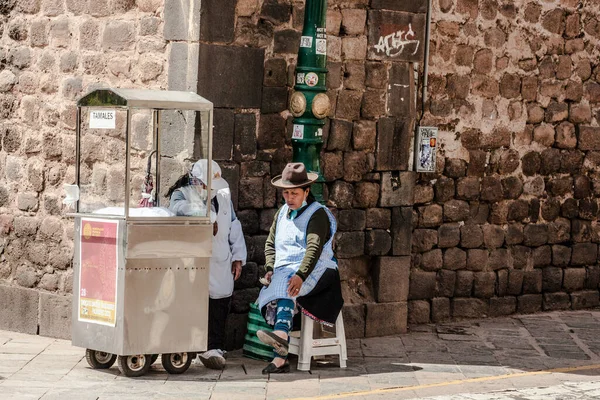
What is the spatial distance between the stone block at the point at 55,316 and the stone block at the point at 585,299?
526 cm

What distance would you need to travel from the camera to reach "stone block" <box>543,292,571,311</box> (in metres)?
12.8

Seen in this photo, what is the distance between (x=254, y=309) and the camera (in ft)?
32.5

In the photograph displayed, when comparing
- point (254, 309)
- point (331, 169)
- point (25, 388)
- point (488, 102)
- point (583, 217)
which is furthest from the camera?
point (583, 217)

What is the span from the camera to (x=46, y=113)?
1088 cm

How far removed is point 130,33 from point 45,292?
2336 millimetres

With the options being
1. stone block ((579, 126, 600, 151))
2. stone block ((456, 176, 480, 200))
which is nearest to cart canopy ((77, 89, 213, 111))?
stone block ((456, 176, 480, 200))

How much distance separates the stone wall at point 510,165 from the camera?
38.8 feet

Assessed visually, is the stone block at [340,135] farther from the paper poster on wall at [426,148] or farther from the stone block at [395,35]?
the paper poster on wall at [426,148]

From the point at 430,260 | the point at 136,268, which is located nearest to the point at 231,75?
the point at 136,268

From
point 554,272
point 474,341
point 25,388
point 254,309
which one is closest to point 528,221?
point 554,272

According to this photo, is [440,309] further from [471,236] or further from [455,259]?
[471,236]

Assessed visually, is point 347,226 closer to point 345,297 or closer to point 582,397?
point 345,297

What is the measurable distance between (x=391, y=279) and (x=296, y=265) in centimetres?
204

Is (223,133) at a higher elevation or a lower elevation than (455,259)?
higher
